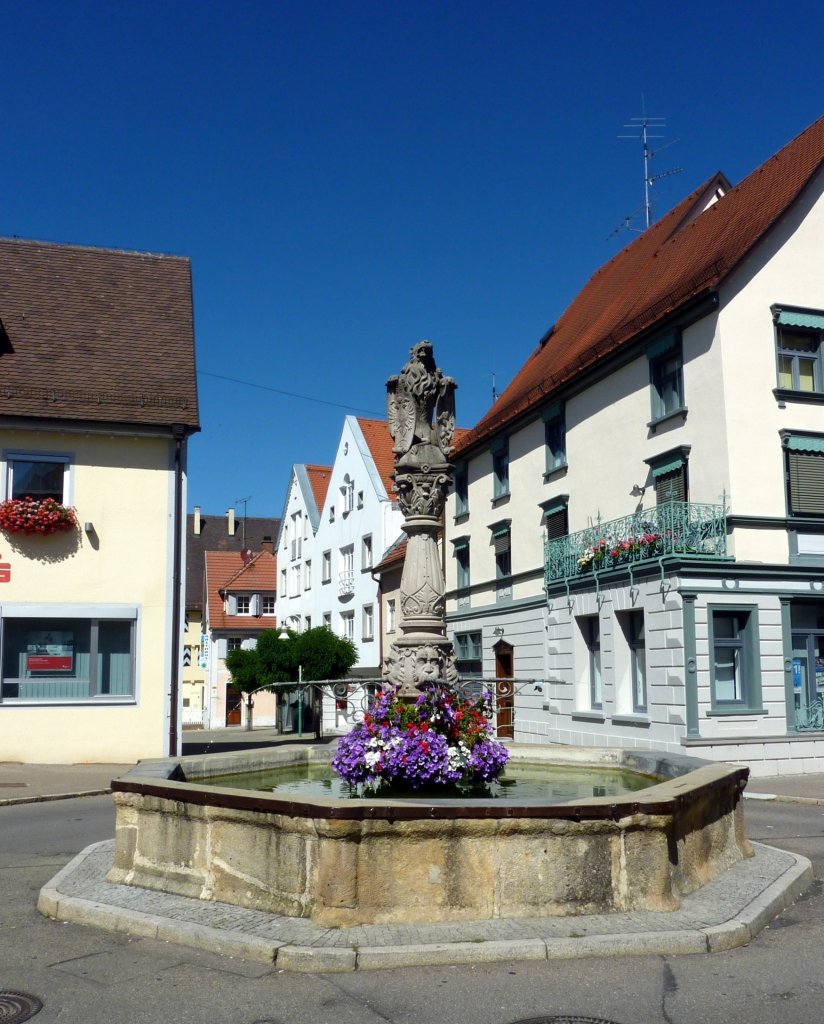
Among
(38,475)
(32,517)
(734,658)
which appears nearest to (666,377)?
(734,658)

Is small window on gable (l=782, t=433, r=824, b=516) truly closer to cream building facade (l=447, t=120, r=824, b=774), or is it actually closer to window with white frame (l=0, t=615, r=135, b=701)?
cream building facade (l=447, t=120, r=824, b=774)

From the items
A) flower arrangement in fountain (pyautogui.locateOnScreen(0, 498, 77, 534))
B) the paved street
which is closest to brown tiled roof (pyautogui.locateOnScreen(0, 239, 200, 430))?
flower arrangement in fountain (pyautogui.locateOnScreen(0, 498, 77, 534))

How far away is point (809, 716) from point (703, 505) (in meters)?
4.50

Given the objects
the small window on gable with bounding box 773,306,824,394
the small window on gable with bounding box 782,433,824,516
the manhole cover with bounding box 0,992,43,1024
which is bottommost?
the manhole cover with bounding box 0,992,43,1024

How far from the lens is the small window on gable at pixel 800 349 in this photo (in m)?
20.6

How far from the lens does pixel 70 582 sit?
20141mm

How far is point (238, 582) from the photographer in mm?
59312

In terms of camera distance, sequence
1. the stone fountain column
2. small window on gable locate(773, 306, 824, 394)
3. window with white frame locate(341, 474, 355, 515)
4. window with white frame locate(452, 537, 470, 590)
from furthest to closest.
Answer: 1. window with white frame locate(341, 474, 355, 515)
2. window with white frame locate(452, 537, 470, 590)
3. small window on gable locate(773, 306, 824, 394)
4. the stone fountain column

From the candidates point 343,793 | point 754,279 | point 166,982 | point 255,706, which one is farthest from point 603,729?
point 255,706

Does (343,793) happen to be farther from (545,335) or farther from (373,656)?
(373,656)

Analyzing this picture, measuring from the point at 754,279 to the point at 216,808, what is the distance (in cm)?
1712

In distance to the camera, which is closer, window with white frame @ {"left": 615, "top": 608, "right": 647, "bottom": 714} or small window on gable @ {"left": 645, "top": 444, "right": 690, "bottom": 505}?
small window on gable @ {"left": 645, "top": 444, "right": 690, "bottom": 505}

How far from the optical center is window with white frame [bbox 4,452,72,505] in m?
20.3

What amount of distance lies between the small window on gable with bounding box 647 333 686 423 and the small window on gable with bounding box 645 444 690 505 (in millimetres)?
857
